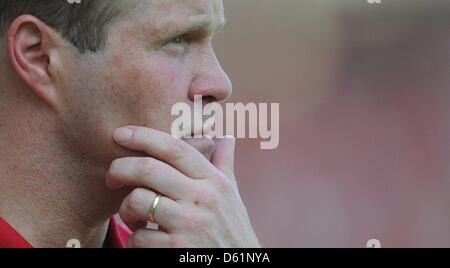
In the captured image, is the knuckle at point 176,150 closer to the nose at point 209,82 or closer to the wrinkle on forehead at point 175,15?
the nose at point 209,82

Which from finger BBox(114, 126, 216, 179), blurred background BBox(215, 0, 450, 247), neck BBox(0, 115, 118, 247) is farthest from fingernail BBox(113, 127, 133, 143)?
blurred background BBox(215, 0, 450, 247)

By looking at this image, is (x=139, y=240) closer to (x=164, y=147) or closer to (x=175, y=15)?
(x=164, y=147)

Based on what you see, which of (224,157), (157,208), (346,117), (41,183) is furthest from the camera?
(346,117)

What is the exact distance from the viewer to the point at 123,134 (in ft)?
5.01

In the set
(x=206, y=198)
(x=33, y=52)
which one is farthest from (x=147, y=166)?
(x=33, y=52)

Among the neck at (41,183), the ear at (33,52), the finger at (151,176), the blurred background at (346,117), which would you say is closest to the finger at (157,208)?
the finger at (151,176)

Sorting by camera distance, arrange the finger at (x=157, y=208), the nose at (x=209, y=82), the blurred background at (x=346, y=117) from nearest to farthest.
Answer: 1. the finger at (x=157, y=208)
2. the nose at (x=209, y=82)
3. the blurred background at (x=346, y=117)

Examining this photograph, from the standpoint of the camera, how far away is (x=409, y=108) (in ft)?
16.9

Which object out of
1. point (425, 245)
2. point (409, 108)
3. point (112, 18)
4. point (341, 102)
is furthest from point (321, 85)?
point (112, 18)

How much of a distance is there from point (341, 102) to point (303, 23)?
24.2 inches

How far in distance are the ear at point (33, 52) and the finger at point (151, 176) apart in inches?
8.4

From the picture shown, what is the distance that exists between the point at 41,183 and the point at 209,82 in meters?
0.41

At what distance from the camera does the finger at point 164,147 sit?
4.95 feet

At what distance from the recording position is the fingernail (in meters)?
1.52
